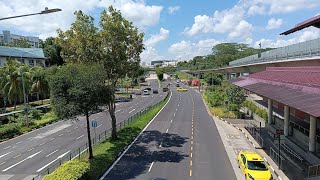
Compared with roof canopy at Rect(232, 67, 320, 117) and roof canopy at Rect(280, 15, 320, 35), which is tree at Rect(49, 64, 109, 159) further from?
roof canopy at Rect(280, 15, 320, 35)

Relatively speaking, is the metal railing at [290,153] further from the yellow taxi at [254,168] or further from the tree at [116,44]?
the tree at [116,44]

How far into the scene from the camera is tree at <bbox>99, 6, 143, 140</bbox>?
3378 centimetres

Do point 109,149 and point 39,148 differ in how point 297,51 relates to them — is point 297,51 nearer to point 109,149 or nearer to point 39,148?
point 109,149

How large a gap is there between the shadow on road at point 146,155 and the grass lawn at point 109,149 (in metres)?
0.85

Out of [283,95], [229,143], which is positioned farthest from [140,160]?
[283,95]

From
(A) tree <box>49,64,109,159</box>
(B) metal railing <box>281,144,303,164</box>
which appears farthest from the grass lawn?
(B) metal railing <box>281,144,303,164</box>

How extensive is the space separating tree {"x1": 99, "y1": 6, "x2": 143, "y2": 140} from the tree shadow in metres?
4.12

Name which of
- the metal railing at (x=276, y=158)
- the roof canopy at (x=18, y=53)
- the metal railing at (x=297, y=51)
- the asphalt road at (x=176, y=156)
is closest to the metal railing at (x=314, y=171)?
the metal railing at (x=276, y=158)

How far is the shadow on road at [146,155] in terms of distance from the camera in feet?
83.7

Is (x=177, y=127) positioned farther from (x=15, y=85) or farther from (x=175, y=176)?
(x=15, y=85)

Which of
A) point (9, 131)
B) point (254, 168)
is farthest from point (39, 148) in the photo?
point (254, 168)

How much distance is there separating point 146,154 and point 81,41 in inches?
511

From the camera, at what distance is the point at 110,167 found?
26.7m

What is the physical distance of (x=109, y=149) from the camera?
31.6 metres
